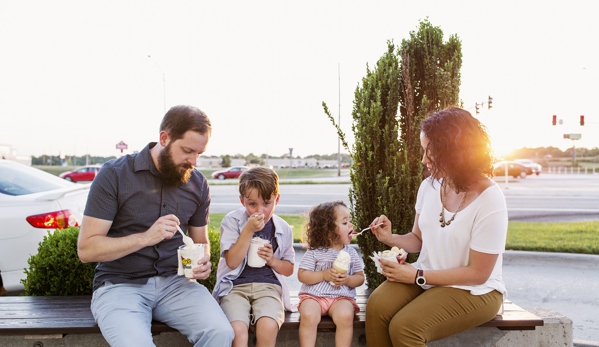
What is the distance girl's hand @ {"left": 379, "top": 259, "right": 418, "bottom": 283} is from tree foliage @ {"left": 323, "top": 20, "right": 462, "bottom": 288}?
1375 millimetres

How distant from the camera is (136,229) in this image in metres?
3.11

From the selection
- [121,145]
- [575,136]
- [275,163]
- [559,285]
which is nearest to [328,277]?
[559,285]

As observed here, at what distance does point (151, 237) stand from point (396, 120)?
2530 millimetres

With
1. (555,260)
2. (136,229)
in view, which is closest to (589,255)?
(555,260)

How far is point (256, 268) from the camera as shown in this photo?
11.5ft

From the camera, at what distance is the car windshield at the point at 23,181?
543 cm

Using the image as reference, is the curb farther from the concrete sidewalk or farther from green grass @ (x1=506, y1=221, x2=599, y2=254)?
green grass @ (x1=506, y1=221, x2=599, y2=254)

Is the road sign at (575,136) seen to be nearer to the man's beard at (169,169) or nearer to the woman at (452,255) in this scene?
the woman at (452,255)

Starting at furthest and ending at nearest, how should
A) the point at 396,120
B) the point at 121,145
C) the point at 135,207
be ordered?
the point at 121,145 < the point at 396,120 < the point at 135,207

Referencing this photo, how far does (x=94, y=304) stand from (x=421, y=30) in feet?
11.4

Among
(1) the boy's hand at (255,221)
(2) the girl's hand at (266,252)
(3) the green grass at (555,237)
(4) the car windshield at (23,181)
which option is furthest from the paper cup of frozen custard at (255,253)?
(3) the green grass at (555,237)

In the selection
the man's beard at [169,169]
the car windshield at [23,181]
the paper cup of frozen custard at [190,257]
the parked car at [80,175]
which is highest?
the man's beard at [169,169]

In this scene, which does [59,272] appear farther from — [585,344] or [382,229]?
[585,344]

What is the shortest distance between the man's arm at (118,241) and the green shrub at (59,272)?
1.26 m
